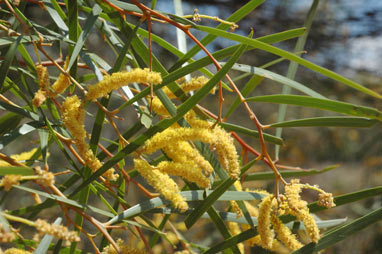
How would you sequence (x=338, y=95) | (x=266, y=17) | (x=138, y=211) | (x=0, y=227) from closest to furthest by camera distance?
(x=0, y=227) → (x=138, y=211) → (x=266, y=17) → (x=338, y=95)

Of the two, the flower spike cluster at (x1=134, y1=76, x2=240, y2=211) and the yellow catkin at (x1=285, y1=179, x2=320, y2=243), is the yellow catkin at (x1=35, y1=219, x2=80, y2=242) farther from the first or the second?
the yellow catkin at (x1=285, y1=179, x2=320, y2=243)

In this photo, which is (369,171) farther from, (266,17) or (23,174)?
(23,174)

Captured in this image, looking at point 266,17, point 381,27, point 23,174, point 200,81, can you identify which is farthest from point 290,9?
point 23,174

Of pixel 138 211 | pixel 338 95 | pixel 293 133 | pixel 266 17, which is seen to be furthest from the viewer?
pixel 293 133

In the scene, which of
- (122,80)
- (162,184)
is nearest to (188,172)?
(162,184)

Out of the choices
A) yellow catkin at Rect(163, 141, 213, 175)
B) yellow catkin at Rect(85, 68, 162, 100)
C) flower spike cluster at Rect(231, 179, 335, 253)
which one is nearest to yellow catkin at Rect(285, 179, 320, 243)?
flower spike cluster at Rect(231, 179, 335, 253)

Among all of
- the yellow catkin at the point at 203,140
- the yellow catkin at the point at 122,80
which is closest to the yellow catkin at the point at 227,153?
the yellow catkin at the point at 203,140

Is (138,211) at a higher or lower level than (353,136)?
lower

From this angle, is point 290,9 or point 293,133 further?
point 293,133
